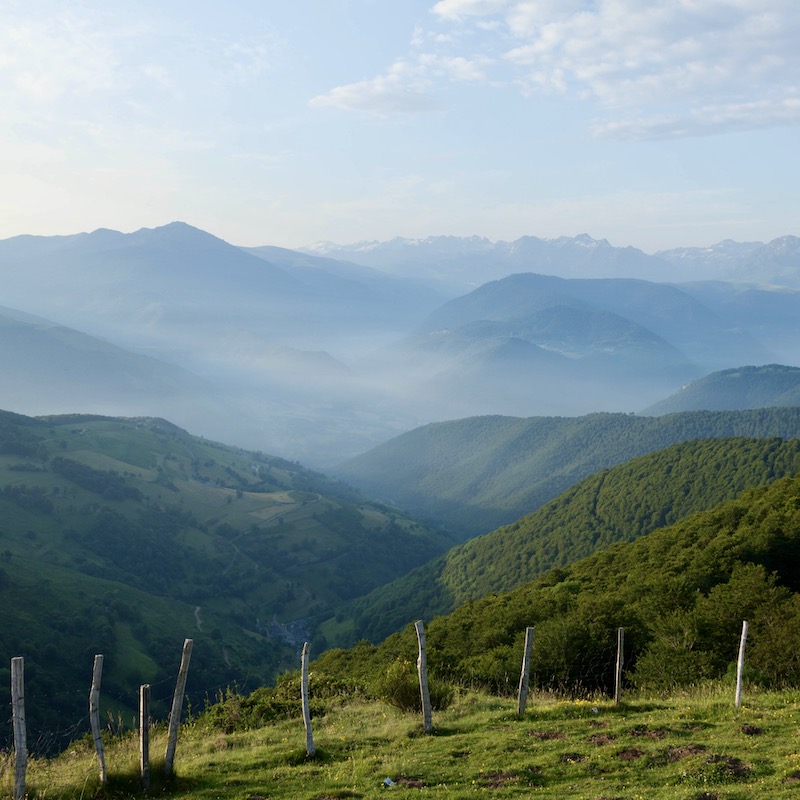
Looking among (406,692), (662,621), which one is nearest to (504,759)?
(406,692)

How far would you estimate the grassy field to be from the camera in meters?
15.3

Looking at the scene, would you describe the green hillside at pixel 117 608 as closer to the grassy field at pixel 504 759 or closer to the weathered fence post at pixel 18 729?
the grassy field at pixel 504 759

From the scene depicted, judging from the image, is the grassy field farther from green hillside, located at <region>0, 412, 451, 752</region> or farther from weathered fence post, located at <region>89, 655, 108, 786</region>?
green hillside, located at <region>0, 412, 451, 752</region>

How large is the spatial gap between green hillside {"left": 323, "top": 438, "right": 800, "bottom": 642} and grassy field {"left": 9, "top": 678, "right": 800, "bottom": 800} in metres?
100

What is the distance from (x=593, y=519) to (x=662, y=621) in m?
105

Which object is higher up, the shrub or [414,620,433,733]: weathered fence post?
[414,620,433,733]: weathered fence post

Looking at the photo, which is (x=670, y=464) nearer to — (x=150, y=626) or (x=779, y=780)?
(x=150, y=626)

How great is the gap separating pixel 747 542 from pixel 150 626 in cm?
12565

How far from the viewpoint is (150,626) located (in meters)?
140

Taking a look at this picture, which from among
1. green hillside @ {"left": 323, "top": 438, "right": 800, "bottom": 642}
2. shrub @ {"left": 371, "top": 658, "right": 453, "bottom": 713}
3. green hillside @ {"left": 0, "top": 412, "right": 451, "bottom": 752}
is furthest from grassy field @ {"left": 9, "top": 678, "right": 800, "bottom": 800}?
green hillside @ {"left": 323, "top": 438, "right": 800, "bottom": 642}

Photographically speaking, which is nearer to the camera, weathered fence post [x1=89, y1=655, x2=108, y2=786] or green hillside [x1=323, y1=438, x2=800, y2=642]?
weathered fence post [x1=89, y1=655, x2=108, y2=786]

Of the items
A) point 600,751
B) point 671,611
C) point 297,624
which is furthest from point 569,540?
point 600,751

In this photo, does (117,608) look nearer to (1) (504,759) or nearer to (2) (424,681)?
(2) (424,681)

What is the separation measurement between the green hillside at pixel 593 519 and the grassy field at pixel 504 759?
100 metres
